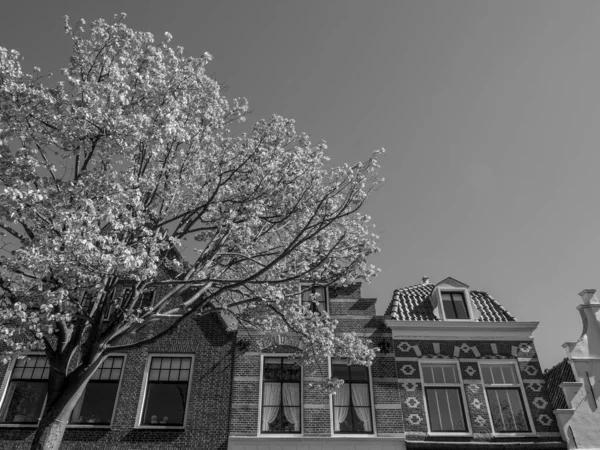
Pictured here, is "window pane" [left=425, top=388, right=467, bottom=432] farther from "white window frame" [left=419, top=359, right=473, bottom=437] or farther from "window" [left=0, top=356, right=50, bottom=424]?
"window" [left=0, top=356, right=50, bottom=424]

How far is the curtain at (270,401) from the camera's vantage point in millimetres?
15702

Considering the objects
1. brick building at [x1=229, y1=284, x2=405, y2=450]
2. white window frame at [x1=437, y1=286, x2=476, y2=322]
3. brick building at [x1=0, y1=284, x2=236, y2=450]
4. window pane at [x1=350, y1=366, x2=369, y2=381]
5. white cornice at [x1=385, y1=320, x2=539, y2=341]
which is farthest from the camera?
white window frame at [x1=437, y1=286, x2=476, y2=322]

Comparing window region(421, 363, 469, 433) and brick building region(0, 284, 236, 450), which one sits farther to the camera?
window region(421, 363, 469, 433)

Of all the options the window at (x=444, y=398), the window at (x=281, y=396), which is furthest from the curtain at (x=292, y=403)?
the window at (x=444, y=398)

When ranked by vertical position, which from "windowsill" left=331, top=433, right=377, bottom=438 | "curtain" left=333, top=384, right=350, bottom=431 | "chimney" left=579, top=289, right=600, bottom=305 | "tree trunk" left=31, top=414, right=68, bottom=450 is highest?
"chimney" left=579, top=289, right=600, bottom=305

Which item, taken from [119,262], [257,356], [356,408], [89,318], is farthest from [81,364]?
[356,408]

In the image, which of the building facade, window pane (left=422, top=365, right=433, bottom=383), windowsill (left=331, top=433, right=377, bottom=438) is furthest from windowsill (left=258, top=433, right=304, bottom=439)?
the building facade

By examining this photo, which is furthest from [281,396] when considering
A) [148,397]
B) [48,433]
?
[48,433]

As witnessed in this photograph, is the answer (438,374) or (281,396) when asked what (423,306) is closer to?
(438,374)

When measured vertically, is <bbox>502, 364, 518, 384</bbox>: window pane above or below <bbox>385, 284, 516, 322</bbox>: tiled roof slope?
below

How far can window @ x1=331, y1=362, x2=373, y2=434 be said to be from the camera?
51.3ft

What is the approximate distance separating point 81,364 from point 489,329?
13.0 m

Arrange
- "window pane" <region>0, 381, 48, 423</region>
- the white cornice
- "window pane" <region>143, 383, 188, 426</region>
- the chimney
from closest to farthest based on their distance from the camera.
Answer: "window pane" <region>143, 383, 188, 426</region> → "window pane" <region>0, 381, 48, 423</region> → the white cornice → the chimney

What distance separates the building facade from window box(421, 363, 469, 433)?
9.73 feet
